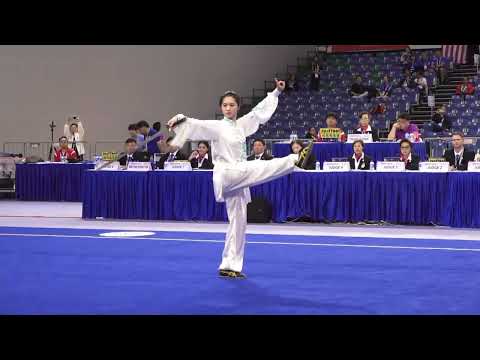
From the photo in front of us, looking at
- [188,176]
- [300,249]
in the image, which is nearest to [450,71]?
[188,176]

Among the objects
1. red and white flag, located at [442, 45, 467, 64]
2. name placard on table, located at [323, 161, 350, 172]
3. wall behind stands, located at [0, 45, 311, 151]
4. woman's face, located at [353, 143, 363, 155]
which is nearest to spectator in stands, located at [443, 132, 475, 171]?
woman's face, located at [353, 143, 363, 155]

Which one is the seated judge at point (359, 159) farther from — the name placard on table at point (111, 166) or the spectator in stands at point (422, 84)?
the spectator in stands at point (422, 84)

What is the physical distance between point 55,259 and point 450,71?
2008cm

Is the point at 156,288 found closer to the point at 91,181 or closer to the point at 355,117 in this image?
the point at 91,181

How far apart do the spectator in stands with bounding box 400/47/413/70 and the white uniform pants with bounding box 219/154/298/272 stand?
19823 millimetres

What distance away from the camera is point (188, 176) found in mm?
13156

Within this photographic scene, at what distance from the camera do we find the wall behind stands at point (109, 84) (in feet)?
68.9

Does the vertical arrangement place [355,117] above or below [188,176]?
above

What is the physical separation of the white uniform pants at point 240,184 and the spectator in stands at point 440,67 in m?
19.7

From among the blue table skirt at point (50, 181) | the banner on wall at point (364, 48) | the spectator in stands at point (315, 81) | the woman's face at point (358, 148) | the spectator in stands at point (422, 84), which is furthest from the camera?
the banner on wall at point (364, 48)

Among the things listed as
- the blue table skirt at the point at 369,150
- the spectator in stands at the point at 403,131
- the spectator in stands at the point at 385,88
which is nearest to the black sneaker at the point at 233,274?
the blue table skirt at the point at 369,150

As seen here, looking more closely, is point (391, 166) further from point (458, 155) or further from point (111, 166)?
point (111, 166)

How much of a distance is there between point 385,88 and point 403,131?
11.6m

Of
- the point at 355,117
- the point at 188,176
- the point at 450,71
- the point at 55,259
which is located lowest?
the point at 55,259
